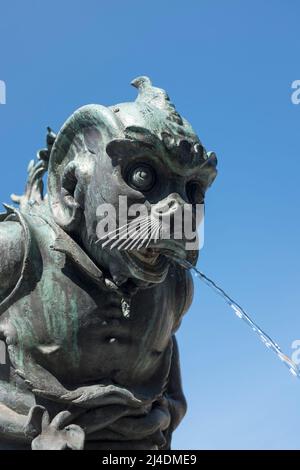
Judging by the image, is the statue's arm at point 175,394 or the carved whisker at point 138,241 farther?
the statue's arm at point 175,394

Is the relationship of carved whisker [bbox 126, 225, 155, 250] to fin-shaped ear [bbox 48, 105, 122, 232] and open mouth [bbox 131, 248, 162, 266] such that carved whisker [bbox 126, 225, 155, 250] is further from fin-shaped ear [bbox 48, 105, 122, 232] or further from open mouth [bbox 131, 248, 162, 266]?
fin-shaped ear [bbox 48, 105, 122, 232]

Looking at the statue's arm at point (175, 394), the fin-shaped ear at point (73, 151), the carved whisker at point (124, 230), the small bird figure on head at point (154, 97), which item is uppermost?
the small bird figure on head at point (154, 97)

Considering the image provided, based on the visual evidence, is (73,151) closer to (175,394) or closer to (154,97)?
(154,97)

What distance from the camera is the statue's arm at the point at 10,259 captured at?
17.5ft

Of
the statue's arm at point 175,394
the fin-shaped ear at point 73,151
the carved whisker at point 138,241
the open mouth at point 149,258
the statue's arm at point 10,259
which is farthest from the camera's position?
the statue's arm at point 175,394

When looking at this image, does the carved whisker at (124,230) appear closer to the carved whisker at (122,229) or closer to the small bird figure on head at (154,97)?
the carved whisker at (122,229)

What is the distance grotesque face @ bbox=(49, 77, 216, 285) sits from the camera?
5.02 metres

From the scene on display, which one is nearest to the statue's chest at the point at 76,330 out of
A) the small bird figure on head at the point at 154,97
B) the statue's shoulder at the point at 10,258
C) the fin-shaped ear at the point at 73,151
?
the statue's shoulder at the point at 10,258

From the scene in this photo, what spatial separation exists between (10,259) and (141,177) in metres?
0.91

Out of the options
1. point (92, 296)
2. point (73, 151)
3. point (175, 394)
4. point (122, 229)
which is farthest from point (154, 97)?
point (175, 394)

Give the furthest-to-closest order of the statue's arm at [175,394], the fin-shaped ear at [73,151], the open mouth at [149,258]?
the statue's arm at [175,394], the fin-shaped ear at [73,151], the open mouth at [149,258]

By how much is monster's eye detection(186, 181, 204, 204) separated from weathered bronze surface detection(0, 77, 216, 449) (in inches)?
0.4

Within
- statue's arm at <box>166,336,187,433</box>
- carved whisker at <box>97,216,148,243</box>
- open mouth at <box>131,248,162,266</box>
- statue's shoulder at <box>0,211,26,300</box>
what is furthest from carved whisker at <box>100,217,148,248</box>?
statue's arm at <box>166,336,187,433</box>
